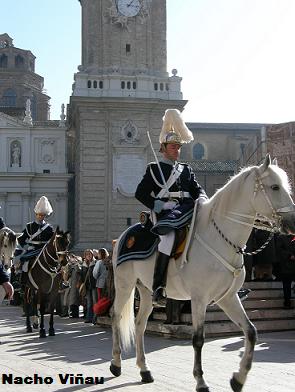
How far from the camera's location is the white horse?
6.58 m

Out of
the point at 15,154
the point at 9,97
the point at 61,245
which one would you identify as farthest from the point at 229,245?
the point at 9,97

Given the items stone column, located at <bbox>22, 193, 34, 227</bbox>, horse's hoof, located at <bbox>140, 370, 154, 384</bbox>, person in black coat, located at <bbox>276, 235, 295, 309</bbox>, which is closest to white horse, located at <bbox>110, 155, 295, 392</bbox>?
horse's hoof, located at <bbox>140, 370, 154, 384</bbox>

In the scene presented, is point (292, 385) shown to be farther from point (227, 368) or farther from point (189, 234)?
point (189, 234)

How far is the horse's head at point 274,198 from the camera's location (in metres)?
6.40

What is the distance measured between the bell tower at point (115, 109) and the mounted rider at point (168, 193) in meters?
34.3

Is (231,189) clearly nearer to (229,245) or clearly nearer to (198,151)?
(229,245)

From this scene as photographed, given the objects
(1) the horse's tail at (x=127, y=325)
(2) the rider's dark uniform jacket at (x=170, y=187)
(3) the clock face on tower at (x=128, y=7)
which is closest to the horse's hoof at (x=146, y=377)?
(1) the horse's tail at (x=127, y=325)

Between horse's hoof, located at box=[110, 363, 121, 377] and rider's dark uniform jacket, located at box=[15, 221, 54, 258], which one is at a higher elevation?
rider's dark uniform jacket, located at box=[15, 221, 54, 258]

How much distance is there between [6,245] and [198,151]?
58018 mm

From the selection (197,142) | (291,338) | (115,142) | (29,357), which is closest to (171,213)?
(29,357)

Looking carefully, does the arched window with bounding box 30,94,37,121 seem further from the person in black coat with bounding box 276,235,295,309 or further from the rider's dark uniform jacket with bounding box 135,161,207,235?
the rider's dark uniform jacket with bounding box 135,161,207,235

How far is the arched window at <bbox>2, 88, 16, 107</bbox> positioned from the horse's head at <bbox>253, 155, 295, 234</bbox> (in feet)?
204

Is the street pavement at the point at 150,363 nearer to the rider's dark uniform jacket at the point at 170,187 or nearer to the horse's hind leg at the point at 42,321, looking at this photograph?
the horse's hind leg at the point at 42,321

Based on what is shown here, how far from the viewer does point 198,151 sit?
2603 inches
